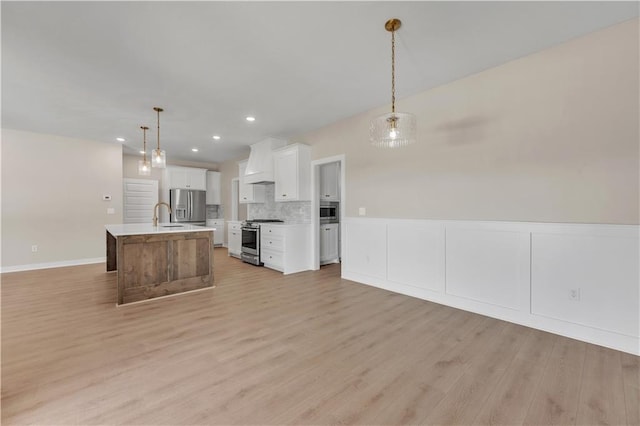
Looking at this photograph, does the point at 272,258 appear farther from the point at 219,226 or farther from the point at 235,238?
the point at 219,226

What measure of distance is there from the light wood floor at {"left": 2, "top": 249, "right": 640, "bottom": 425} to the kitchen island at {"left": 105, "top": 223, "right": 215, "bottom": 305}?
0.97 feet

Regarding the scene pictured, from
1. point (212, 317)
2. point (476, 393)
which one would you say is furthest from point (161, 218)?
point (476, 393)

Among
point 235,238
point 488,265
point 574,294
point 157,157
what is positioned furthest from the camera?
point 235,238

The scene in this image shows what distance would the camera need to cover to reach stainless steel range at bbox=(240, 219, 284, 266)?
18.4 feet

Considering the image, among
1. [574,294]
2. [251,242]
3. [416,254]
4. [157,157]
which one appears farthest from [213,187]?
[574,294]

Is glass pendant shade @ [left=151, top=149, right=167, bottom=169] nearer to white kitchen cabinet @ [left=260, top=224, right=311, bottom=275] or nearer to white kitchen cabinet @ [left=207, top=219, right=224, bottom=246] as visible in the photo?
white kitchen cabinet @ [left=260, top=224, right=311, bottom=275]

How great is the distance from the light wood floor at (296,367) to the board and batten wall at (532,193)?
0.33 m

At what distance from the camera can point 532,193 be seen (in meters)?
2.72

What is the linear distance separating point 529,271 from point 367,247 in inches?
80.4

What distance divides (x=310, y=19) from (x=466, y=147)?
2183 mm

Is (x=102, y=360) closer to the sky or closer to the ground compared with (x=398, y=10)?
closer to the ground

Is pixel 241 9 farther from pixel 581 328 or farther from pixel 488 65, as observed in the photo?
pixel 581 328

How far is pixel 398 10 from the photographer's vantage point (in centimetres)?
210

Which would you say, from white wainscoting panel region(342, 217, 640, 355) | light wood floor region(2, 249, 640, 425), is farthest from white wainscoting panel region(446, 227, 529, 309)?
light wood floor region(2, 249, 640, 425)
